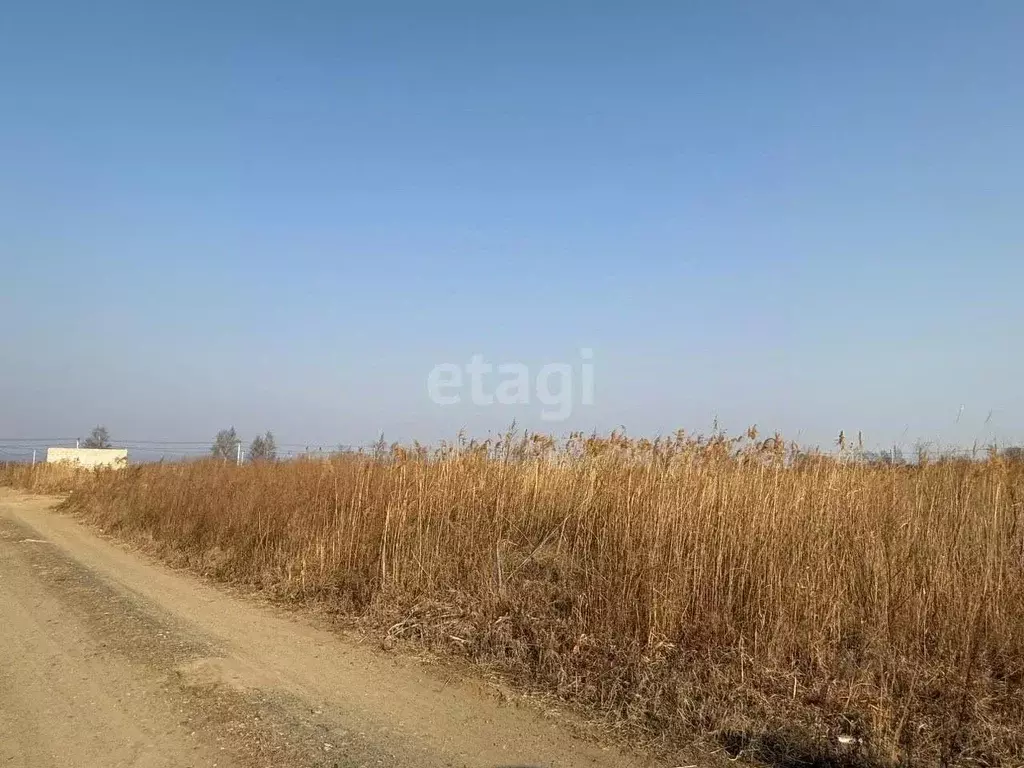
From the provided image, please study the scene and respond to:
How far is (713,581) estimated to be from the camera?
18.6 feet

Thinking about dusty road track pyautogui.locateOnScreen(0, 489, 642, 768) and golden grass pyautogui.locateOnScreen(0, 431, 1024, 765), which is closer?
dusty road track pyautogui.locateOnScreen(0, 489, 642, 768)

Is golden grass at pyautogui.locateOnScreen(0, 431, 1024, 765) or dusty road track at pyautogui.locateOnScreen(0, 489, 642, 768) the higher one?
golden grass at pyautogui.locateOnScreen(0, 431, 1024, 765)

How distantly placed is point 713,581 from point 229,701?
144 inches

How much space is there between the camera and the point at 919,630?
5.00m

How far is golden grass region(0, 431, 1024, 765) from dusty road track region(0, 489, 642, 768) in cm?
60

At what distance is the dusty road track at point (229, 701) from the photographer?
4.02 meters

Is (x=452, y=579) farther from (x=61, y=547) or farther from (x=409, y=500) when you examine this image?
(x=61, y=547)

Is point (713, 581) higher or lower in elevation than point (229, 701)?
higher

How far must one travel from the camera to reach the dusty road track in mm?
4016

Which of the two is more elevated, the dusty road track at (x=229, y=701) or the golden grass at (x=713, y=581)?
the golden grass at (x=713, y=581)

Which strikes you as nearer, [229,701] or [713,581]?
[229,701]

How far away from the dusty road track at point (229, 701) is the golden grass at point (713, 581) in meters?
0.60

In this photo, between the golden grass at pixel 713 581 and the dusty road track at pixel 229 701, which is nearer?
the dusty road track at pixel 229 701

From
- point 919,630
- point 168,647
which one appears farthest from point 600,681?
point 168,647
